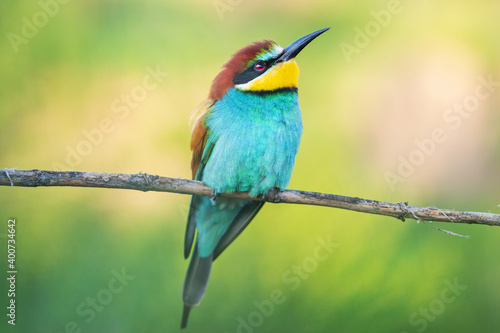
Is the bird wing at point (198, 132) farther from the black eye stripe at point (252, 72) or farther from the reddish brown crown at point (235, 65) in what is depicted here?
the black eye stripe at point (252, 72)

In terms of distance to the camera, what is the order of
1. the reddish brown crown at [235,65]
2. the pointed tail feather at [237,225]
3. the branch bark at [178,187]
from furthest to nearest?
the pointed tail feather at [237,225]
the reddish brown crown at [235,65]
the branch bark at [178,187]

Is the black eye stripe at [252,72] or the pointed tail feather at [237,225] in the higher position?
the black eye stripe at [252,72]

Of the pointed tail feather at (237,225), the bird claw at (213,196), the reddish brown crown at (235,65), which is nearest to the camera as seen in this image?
the bird claw at (213,196)

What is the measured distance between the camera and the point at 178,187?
2010mm

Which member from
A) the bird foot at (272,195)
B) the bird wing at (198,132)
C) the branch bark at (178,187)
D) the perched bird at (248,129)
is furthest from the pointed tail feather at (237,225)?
the branch bark at (178,187)

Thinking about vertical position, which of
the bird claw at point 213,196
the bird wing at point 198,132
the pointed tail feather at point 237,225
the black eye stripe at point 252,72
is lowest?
the pointed tail feather at point 237,225

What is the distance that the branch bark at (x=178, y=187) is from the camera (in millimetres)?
1818

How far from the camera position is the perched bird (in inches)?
94.6

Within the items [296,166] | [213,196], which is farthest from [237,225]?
[296,166]

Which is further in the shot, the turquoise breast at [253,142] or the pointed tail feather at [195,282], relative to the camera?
the pointed tail feather at [195,282]

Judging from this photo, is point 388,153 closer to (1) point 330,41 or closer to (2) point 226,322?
(1) point 330,41

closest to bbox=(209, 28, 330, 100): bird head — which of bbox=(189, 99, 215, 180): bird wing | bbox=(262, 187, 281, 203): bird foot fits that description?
bbox=(189, 99, 215, 180): bird wing

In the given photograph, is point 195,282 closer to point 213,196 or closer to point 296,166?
point 213,196

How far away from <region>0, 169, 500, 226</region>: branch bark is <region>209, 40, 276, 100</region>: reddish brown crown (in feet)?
2.07
